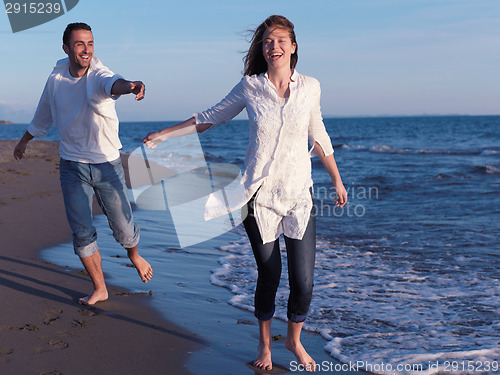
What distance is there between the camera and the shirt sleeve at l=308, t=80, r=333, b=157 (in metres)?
2.96

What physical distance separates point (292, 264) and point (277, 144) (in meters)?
0.69

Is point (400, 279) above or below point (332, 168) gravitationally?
below

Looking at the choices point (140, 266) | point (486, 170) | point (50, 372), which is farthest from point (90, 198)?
point (486, 170)

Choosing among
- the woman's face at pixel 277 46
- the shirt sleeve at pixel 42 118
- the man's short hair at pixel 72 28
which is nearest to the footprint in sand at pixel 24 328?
the shirt sleeve at pixel 42 118

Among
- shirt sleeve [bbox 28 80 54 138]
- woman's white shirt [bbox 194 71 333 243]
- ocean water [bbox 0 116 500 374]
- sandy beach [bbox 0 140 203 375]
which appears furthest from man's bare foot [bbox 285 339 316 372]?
shirt sleeve [bbox 28 80 54 138]

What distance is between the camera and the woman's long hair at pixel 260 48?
114 inches

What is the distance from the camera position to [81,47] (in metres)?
3.57

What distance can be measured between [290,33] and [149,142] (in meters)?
1.01

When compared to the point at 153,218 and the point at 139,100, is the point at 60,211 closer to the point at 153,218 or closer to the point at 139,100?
the point at 153,218

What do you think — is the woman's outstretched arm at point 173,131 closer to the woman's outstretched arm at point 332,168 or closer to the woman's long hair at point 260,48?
the woman's long hair at point 260,48

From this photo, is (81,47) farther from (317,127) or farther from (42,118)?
(317,127)

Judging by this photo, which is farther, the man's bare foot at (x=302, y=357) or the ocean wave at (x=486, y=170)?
the ocean wave at (x=486, y=170)

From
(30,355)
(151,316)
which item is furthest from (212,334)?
(30,355)

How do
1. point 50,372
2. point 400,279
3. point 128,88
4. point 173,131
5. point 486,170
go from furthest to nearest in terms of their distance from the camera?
point 486,170 < point 400,279 < point 128,88 < point 173,131 < point 50,372
